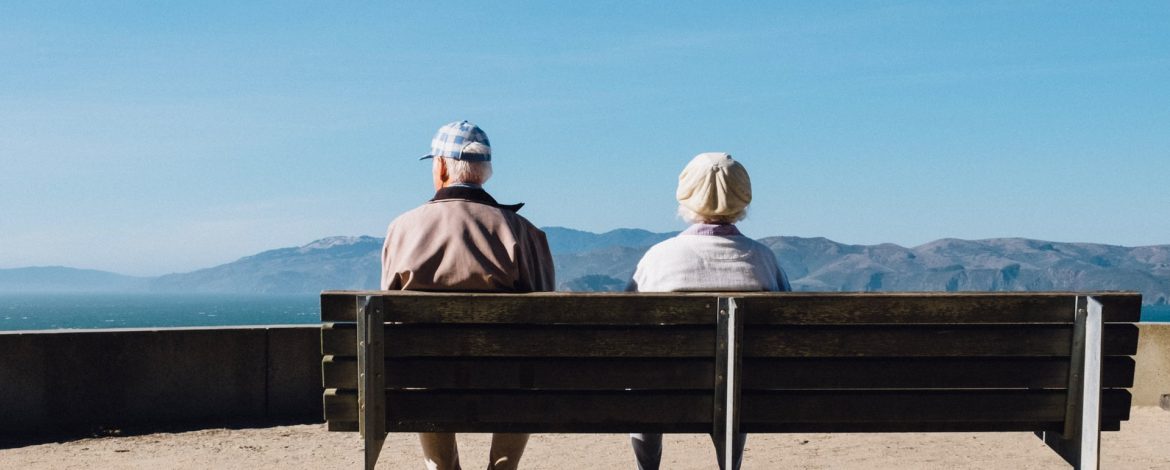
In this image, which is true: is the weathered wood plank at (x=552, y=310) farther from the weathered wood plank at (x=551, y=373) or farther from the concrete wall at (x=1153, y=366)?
the concrete wall at (x=1153, y=366)

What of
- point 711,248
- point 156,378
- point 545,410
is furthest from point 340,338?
point 156,378

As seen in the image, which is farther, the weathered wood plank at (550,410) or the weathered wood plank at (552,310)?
the weathered wood plank at (550,410)

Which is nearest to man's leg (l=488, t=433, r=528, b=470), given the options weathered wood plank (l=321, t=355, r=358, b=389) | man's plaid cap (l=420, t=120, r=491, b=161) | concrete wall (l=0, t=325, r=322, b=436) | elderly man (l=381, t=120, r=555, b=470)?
elderly man (l=381, t=120, r=555, b=470)

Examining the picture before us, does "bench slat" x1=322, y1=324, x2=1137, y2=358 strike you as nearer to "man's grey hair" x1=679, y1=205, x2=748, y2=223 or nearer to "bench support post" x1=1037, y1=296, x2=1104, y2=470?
"bench support post" x1=1037, y1=296, x2=1104, y2=470

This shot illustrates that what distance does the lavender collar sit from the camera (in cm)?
451

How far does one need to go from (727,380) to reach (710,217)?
81 cm

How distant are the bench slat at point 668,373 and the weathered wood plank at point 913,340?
0.04 meters

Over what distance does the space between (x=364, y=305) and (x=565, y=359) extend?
2.39 feet

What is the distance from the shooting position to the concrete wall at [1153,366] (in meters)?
9.00

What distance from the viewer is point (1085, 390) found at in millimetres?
4164

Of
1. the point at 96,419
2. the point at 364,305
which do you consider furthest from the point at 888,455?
the point at 96,419

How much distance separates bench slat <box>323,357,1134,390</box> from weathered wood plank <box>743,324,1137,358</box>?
43mm

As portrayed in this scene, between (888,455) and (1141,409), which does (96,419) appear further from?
(1141,409)

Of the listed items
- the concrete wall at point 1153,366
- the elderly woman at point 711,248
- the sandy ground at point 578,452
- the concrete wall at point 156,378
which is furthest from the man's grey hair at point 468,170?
the concrete wall at point 1153,366
